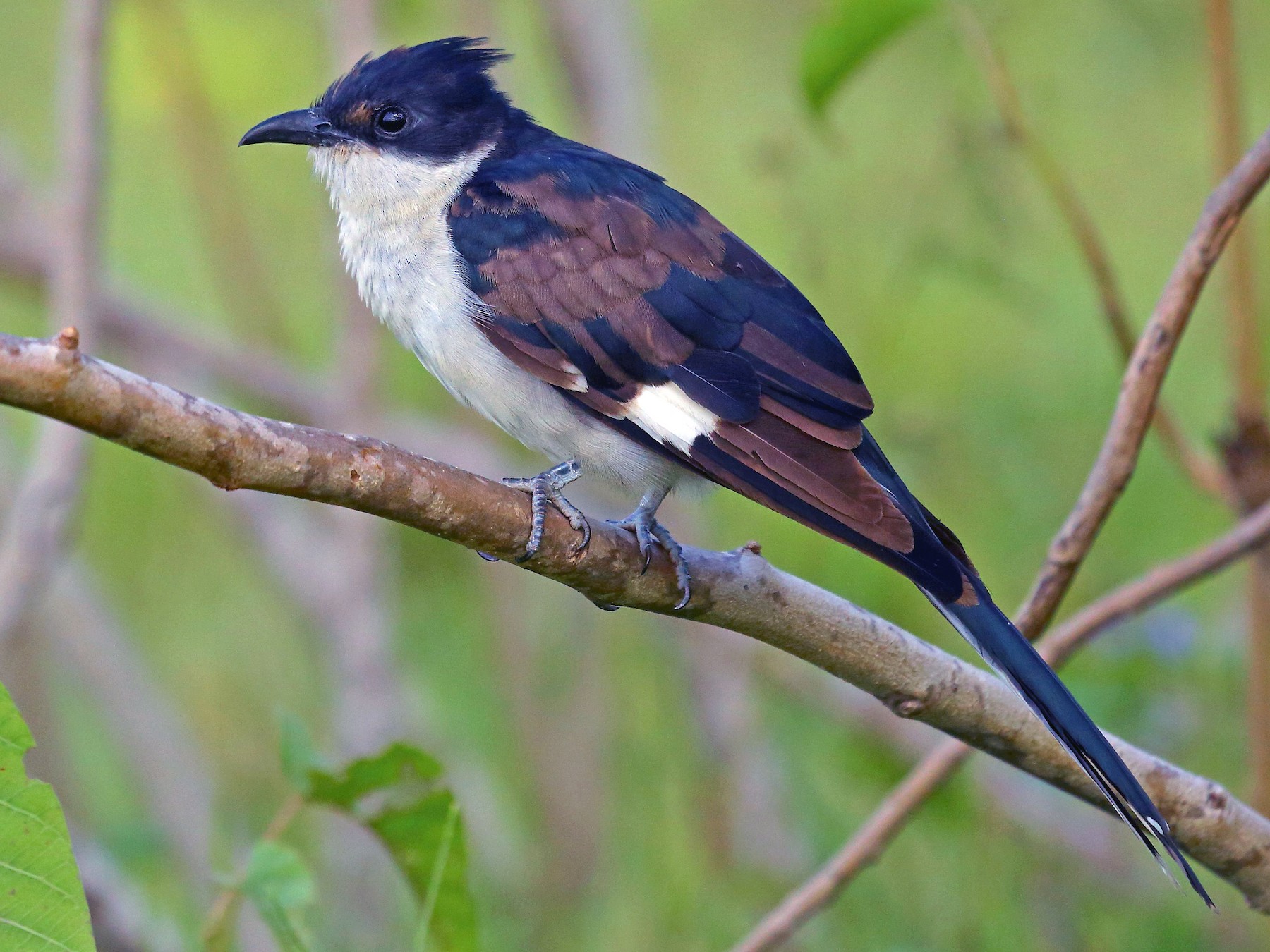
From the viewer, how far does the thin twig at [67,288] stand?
2639mm

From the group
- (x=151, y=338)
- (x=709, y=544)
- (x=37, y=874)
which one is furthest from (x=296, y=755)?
(x=151, y=338)

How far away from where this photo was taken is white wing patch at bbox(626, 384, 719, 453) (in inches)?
89.6

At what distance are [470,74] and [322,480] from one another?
1.66 metres

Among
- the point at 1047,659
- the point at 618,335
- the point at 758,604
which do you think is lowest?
the point at 1047,659

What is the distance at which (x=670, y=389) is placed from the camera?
236 cm

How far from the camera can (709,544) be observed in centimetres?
435

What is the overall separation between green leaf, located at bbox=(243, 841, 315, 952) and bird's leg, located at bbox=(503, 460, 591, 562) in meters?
0.60

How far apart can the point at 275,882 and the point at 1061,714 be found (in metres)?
1.14

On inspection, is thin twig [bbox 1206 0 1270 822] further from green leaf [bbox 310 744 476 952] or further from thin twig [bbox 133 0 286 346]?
thin twig [bbox 133 0 286 346]

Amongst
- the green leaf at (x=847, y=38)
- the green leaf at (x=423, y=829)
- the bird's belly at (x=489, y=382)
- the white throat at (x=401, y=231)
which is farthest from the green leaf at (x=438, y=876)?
the green leaf at (x=847, y=38)

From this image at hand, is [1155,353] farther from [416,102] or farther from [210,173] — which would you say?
[210,173]

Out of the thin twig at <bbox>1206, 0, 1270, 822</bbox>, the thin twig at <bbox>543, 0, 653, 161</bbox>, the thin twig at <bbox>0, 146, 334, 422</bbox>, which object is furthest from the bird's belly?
the thin twig at <bbox>0, 146, 334, 422</bbox>

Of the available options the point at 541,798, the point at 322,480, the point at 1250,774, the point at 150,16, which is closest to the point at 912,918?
the point at 1250,774

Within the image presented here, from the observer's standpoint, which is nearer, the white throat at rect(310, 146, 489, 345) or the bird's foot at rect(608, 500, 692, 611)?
the bird's foot at rect(608, 500, 692, 611)
